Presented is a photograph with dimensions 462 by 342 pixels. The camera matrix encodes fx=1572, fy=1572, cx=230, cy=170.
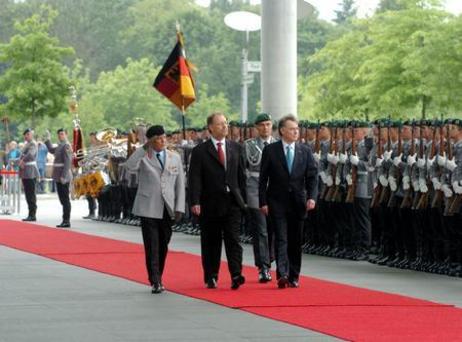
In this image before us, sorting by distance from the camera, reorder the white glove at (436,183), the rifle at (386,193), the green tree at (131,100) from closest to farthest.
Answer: the white glove at (436,183)
the rifle at (386,193)
the green tree at (131,100)

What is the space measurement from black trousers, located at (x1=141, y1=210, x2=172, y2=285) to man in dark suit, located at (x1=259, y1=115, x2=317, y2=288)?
124 centimetres

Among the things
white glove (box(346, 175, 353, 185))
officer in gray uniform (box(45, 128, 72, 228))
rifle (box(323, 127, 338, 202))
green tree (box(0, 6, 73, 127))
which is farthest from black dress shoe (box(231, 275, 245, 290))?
green tree (box(0, 6, 73, 127))

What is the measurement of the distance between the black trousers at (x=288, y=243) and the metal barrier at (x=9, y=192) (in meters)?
21.9

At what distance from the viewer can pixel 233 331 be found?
13859mm

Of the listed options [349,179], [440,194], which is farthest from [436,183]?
[349,179]

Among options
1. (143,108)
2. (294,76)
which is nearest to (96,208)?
(294,76)

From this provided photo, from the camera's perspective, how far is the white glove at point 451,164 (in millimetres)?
19578

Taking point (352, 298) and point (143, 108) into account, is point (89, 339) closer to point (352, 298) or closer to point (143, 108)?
point (352, 298)

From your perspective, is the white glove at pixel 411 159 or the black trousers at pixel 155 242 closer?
the black trousers at pixel 155 242

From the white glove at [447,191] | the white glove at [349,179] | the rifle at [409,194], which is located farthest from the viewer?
the white glove at [349,179]

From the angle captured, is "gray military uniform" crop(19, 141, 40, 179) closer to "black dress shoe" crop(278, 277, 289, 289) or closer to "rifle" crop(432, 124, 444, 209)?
"rifle" crop(432, 124, 444, 209)

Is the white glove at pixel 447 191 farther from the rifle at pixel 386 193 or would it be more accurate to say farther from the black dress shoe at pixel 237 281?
the black dress shoe at pixel 237 281

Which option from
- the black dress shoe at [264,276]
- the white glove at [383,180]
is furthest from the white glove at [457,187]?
the black dress shoe at [264,276]

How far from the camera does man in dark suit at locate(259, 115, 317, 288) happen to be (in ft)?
60.7
